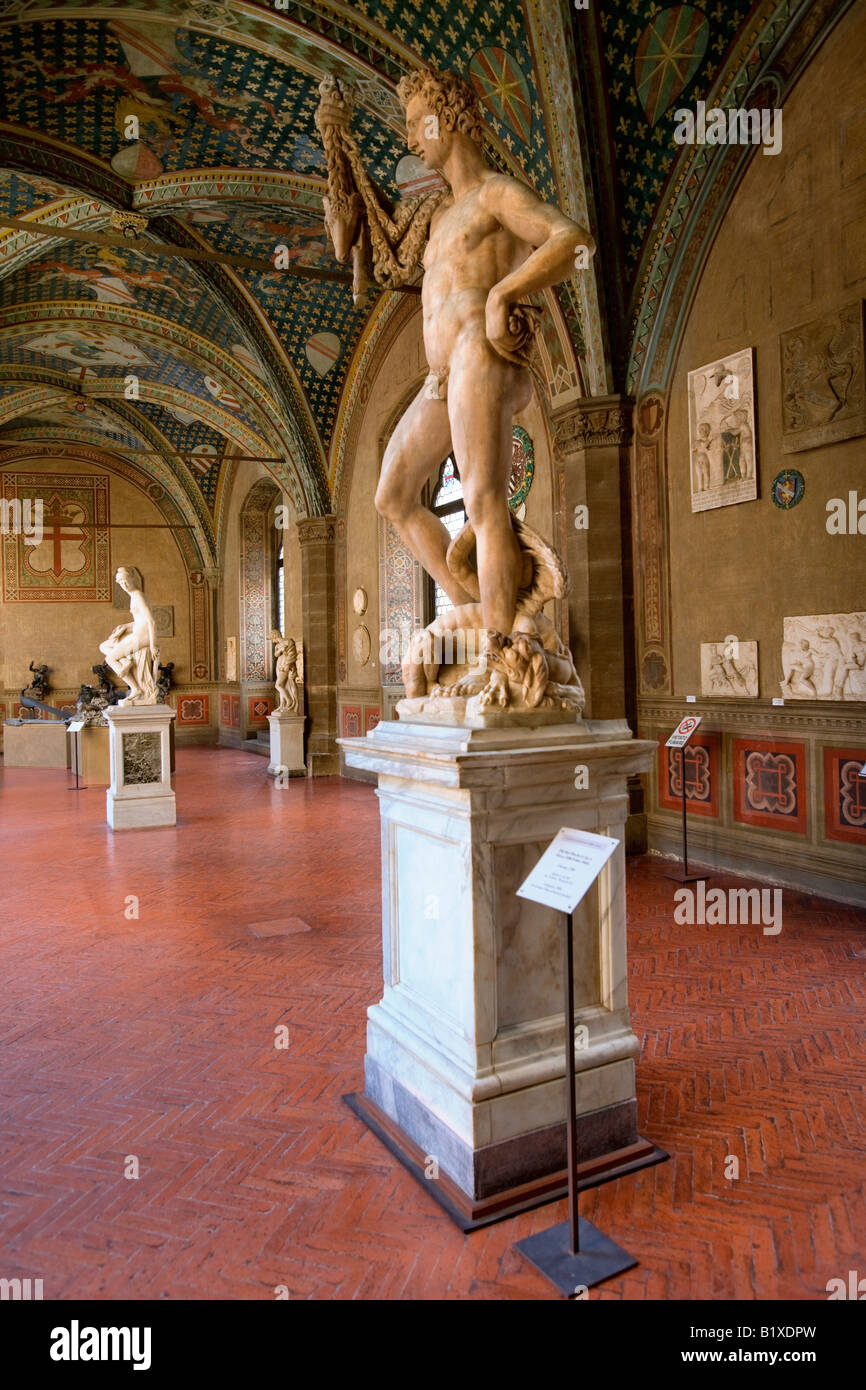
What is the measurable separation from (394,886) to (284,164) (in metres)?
10.4

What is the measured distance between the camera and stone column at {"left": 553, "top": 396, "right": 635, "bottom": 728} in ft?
28.1

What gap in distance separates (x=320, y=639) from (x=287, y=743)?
2022mm

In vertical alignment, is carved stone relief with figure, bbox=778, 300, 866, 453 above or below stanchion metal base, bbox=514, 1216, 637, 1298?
above

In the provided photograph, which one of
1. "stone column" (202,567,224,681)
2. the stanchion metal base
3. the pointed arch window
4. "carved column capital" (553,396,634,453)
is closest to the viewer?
the stanchion metal base

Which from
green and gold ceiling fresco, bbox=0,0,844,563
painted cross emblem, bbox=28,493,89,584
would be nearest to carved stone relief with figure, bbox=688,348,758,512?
green and gold ceiling fresco, bbox=0,0,844,563

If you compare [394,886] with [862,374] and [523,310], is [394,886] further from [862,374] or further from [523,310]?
[862,374]

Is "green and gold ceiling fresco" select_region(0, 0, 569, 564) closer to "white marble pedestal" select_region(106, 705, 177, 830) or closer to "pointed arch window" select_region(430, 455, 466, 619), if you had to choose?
"pointed arch window" select_region(430, 455, 466, 619)

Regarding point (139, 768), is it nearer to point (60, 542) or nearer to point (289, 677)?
point (289, 677)

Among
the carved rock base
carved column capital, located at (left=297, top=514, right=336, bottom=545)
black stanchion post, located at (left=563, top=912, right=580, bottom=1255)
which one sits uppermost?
carved column capital, located at (left=297, top=514, right=336, bottom=545)

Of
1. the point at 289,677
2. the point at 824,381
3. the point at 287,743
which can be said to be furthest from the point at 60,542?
the point at 824,381

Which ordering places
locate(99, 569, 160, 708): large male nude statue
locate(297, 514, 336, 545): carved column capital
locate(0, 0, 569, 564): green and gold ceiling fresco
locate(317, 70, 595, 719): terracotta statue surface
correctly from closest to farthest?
1. locate(317, 70, 595, 719): terracotta statue surface
2. locate(0, 0, 569, 564): green and gold ceiling fresco
3. locate(99, 569, 160, 708): large male nude statue
4. locate(297, 514, 336, 545): carved column capital

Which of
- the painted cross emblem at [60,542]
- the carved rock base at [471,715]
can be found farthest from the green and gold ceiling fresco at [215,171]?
the painted cross emblem at [60,542]

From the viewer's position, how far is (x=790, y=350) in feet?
22.3

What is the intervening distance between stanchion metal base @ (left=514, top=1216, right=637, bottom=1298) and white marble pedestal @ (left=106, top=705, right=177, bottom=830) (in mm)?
8652
